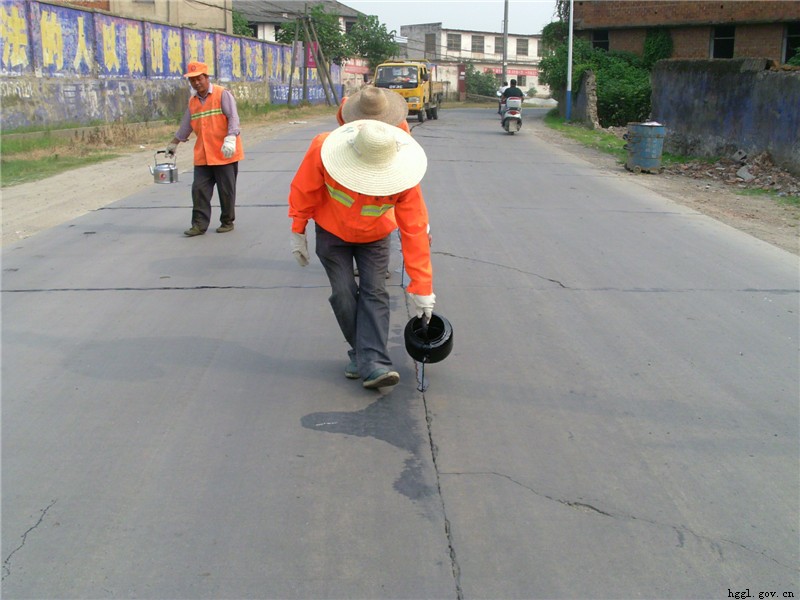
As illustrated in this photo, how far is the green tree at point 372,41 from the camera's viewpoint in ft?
199

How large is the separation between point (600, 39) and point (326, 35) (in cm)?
1801

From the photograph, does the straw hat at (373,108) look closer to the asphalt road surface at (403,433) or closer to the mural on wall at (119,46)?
the asphalt road surface at (403,433)

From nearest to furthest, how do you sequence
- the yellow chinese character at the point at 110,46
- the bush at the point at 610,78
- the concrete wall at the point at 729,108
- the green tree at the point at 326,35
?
the concrete wall at the point at 729,108 < the yellow chinese character at the point at 110,46 < the bush at the point at 610,78 < the green tree at the point at 326,35

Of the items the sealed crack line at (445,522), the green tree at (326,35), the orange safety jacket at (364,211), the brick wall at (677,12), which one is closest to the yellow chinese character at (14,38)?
the orange safety jacket at (364,211)

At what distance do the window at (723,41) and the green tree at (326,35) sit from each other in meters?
22.6

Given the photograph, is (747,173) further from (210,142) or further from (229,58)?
(229,58)

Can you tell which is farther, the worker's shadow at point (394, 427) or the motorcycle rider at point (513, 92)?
the motorcycle rider at point (513, 92)

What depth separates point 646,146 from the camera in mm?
16125

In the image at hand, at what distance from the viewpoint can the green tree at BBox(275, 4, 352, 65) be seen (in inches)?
1948

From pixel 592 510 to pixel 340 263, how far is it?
2077 millimetres

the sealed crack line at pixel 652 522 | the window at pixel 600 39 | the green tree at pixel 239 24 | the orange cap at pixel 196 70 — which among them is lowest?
the sealed crack line at pixel 652 522

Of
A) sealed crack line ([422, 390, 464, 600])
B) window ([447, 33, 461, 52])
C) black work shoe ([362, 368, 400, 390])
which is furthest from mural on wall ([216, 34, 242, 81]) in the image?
window ([447, 33, 461, 52])

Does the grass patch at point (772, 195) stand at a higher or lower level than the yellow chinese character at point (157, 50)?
lower

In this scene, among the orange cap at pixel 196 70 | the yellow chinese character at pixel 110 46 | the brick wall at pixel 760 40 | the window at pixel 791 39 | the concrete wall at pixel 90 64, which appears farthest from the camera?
the brick wall at pixel 760 40
